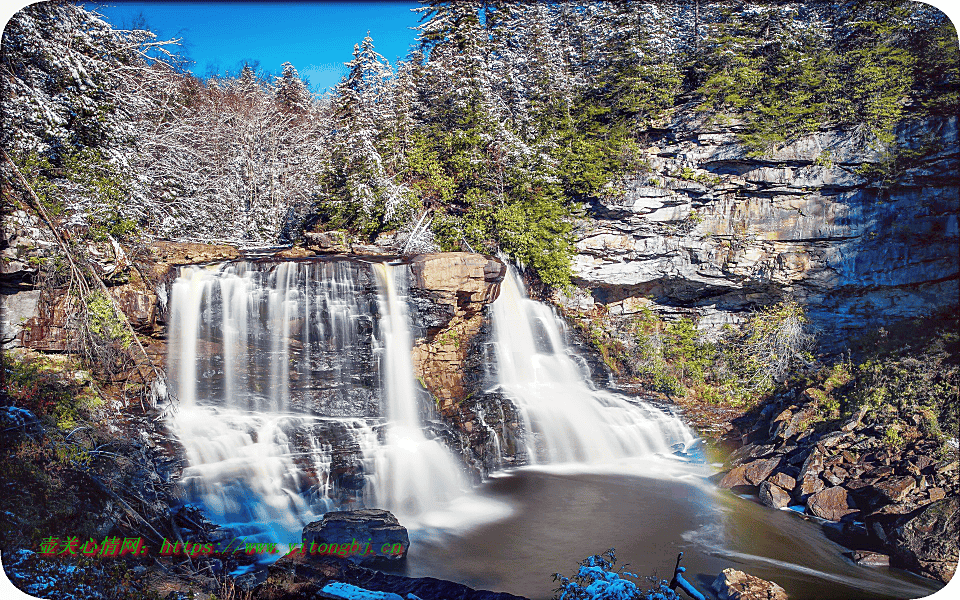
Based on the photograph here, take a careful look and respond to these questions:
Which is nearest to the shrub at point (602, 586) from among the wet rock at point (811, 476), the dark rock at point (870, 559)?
the dark rock at point (870, 559)

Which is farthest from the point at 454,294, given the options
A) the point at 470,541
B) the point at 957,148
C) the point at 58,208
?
the point at 957,148

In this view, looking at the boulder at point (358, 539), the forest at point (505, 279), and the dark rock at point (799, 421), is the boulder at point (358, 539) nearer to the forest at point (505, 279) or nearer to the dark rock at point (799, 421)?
the forest at point (505, 279)

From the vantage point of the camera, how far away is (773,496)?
26.2 feet

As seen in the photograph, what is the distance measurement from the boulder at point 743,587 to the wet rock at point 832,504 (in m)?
2.55

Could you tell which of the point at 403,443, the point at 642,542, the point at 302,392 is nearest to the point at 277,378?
the point at 302,392

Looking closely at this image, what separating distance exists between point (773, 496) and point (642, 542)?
2892mm

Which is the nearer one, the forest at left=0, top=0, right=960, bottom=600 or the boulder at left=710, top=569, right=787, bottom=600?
the boulder at left=710, top=569, right=787, bottom=600

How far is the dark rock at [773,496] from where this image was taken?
26.0ft

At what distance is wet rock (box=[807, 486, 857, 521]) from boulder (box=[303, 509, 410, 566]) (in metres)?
6.08

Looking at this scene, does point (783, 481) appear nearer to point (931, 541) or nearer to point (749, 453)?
point (749, 453)

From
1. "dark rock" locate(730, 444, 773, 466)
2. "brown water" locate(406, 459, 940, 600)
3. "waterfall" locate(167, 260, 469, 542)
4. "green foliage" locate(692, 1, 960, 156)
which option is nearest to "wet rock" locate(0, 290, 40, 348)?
"waterfall" locate(167, 260, 469, 542)

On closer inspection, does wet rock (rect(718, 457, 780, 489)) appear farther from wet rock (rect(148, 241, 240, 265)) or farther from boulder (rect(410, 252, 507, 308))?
wet rock (rect(148, 241, 240, 265))

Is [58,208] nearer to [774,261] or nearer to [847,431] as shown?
[847,431]

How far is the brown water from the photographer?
5.85 m
